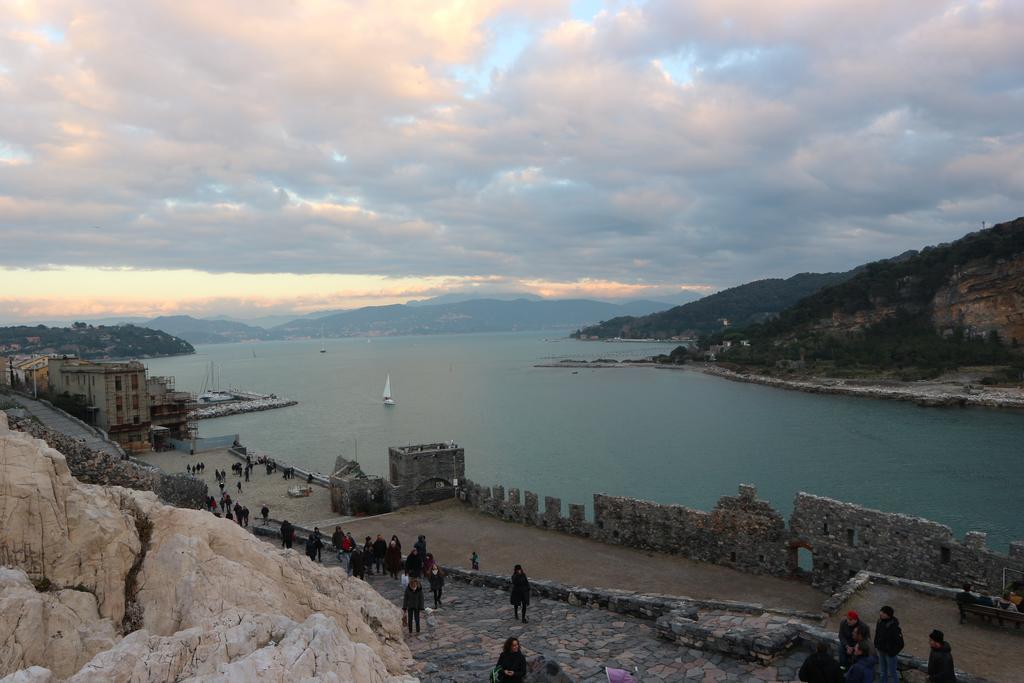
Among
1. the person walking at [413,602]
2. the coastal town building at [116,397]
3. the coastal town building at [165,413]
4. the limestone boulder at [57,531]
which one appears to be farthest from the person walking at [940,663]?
the coastal town building at [165,413]

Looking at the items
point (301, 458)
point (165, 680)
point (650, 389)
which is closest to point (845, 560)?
point (165, 680)

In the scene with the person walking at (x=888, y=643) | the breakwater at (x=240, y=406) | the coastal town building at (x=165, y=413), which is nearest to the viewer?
the person walking at (x=888, y=643)

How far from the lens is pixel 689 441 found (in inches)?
2064

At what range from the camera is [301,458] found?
50.1 meters

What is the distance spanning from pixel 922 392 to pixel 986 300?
3177 centimetres

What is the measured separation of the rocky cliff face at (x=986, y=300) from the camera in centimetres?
9225

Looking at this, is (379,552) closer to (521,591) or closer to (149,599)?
(521,591)

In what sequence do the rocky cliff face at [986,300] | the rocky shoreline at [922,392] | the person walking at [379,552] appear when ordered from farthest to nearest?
the rocky cliff face at [986,300]
the rocky shoreline at [922,392]
the person walking at [379,552]

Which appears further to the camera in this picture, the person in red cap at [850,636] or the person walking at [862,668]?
the person in red cap at [850,636]

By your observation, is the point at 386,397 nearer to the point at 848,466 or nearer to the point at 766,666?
the point at 848,466

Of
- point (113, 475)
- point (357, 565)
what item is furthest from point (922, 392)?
point (113, 475)

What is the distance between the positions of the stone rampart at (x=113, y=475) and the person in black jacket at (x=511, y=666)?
1067 cm

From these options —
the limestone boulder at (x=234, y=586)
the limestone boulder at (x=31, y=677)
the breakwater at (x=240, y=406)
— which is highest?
the limestone boulder at (x=31, y=677)

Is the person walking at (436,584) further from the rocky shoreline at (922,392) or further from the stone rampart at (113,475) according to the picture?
the rocky shoreline at (922,392)
